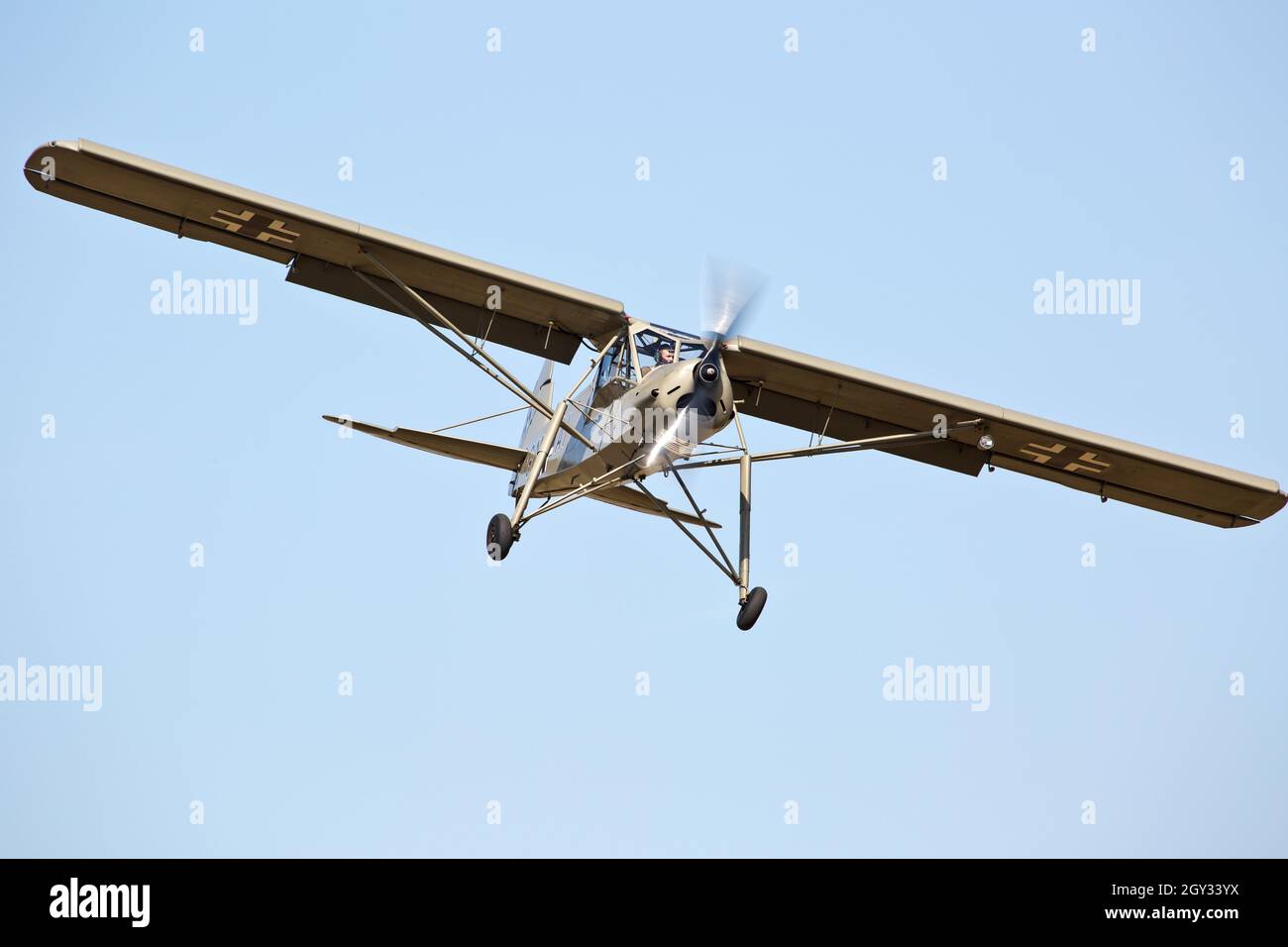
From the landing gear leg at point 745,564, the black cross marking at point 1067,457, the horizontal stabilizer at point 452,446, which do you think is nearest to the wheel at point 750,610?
the landing gear leg at point 745,564

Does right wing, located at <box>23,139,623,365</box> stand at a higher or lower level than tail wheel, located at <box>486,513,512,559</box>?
higher

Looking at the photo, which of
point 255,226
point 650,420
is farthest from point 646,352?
point 255,226

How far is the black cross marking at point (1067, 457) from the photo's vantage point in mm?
23750

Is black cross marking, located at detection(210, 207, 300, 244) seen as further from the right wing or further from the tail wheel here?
the tail wheel

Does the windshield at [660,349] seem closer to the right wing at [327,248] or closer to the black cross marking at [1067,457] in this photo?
the right wing at [327,248]

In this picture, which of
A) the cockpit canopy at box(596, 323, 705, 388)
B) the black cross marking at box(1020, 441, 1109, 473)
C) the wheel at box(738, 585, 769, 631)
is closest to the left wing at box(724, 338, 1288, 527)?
the black cross marking at box(1020, 441, 1109, 473)

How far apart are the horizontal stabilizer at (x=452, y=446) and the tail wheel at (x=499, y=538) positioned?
2.42 metres

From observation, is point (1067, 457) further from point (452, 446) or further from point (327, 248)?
point (327, 248)

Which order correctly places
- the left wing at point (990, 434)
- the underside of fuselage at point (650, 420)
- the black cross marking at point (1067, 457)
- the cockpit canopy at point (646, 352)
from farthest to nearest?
1. the black cross marking at point (1067, 457)
2. the left wing at point (990, 434)
3. the cockpit canopy at point (646, 352)
4. the underside of fuselage at point (650, 420)

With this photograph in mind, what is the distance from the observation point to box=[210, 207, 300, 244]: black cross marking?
2106cm

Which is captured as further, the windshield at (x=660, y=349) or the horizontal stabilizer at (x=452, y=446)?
the horizontal stabilizer at (x=452, y=446)

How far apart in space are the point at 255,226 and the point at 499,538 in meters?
4.71

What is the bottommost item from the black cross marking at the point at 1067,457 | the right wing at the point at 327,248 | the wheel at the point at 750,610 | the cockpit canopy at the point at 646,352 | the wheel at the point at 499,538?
the wheel at the point at 750,610
